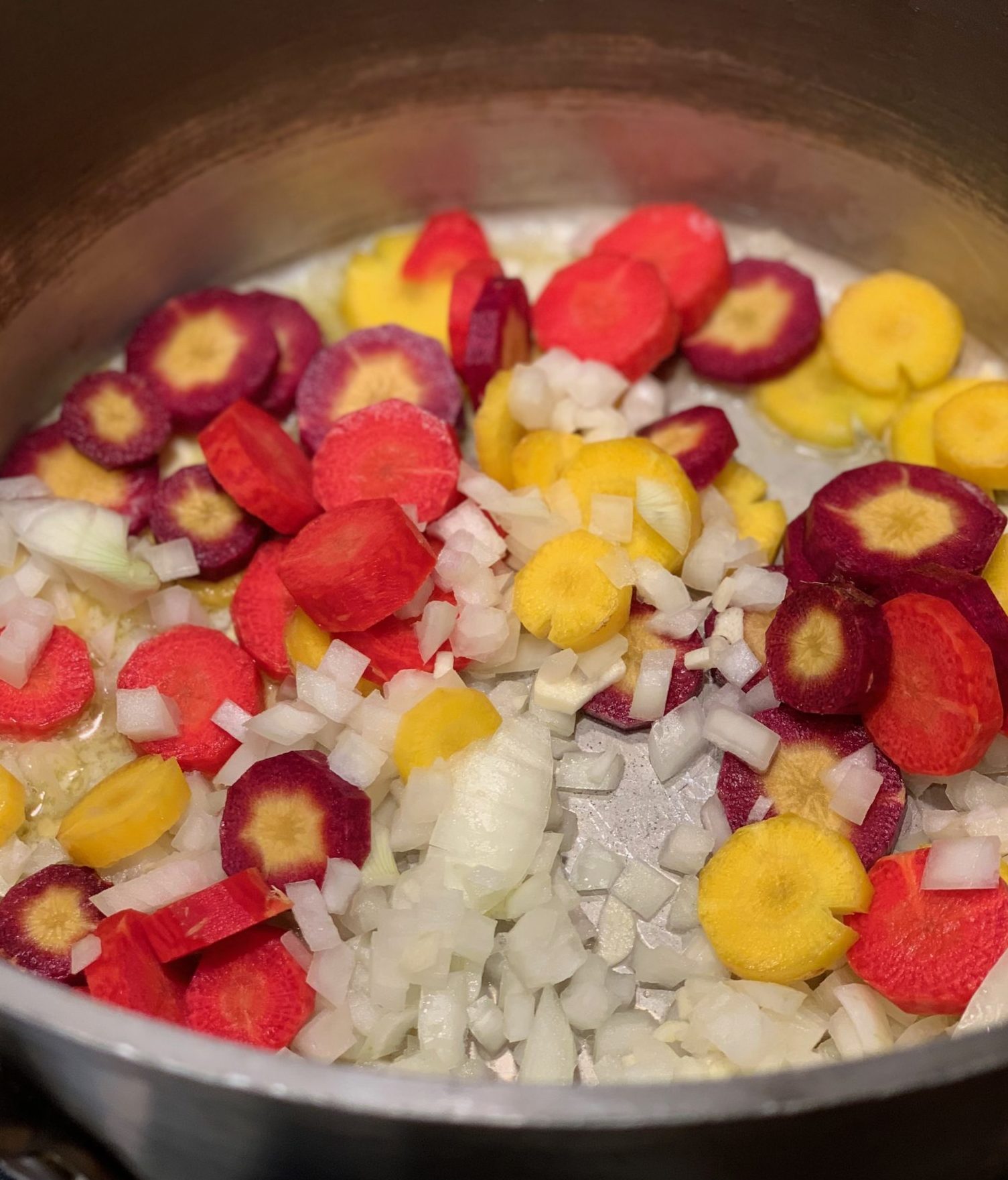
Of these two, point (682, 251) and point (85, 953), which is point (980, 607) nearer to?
point (682, 251)

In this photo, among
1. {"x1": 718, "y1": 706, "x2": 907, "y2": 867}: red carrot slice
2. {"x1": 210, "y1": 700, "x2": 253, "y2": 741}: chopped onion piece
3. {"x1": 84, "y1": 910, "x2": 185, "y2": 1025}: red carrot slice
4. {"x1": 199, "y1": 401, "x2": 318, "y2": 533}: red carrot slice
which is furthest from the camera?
{"x1": 199, "y1": 401, "x2": 318, "y2": 533}: red carrot slice

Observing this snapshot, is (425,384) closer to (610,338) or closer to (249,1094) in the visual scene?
(610,338)

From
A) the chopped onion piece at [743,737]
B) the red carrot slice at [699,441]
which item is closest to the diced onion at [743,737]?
the chopped onion piece at [743,737]

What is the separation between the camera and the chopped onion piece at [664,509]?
199 centimetres

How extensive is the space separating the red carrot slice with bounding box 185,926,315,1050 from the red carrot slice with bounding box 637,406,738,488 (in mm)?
1103

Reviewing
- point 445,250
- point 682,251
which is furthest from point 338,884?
point 682,251

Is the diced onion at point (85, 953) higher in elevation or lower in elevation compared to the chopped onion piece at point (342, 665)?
lower

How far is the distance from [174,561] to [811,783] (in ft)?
3.95

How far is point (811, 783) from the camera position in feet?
6.20

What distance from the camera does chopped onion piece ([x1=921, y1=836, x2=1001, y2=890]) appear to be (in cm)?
169

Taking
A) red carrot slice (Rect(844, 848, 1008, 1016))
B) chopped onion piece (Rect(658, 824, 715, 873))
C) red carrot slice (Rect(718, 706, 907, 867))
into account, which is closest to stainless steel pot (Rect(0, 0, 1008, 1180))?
chopped onion piece (Rect(658, 824, 715, 873))

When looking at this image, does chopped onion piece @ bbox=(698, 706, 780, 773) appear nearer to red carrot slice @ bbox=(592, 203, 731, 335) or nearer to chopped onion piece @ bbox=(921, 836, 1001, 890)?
chopped onion piece @ bbox=(921, 836, 1001, 890)

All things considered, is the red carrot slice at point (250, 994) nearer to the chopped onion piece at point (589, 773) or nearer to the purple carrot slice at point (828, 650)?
the chopped onion piece at point (589, 773)

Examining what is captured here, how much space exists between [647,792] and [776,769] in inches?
9.0
